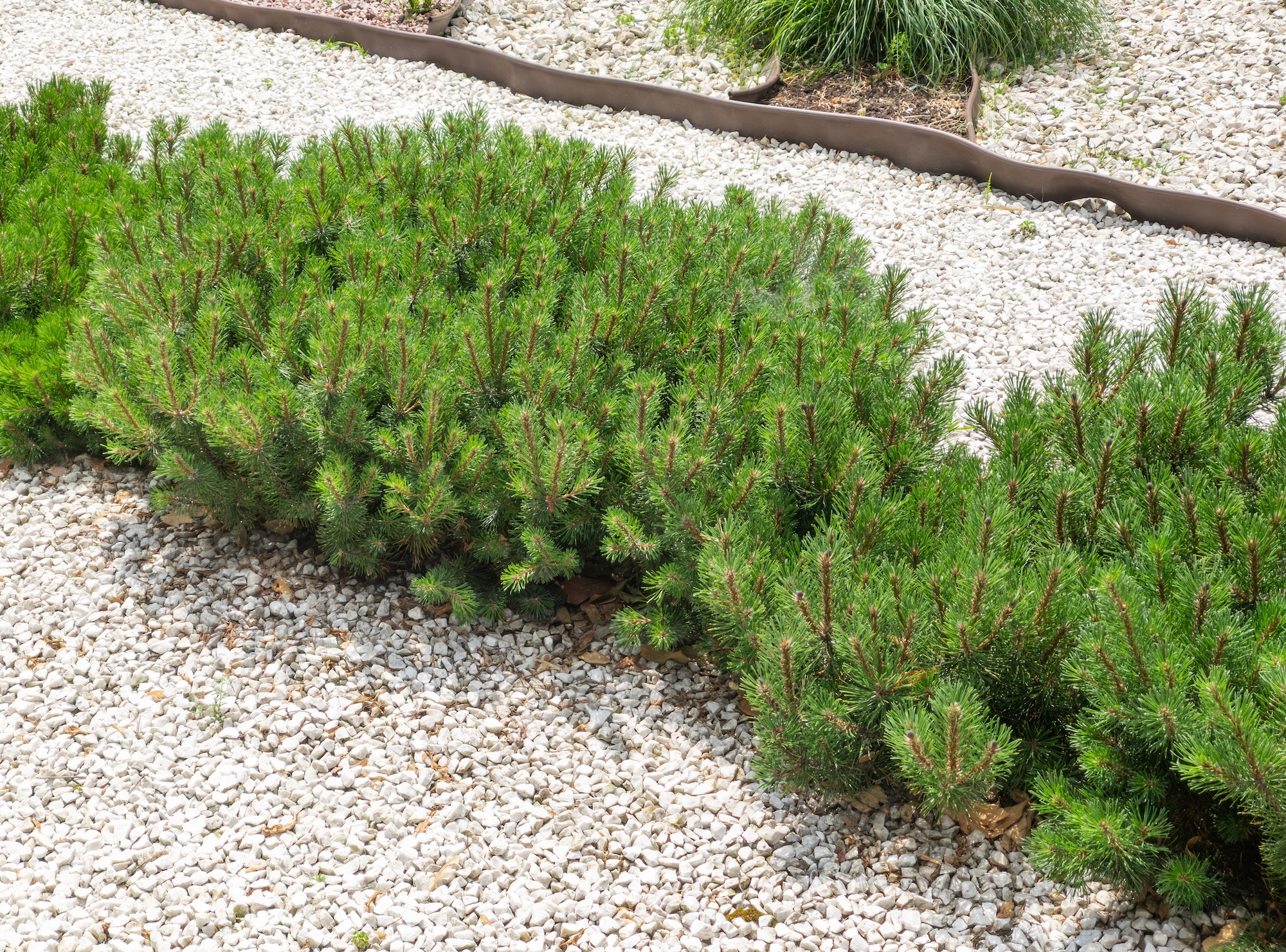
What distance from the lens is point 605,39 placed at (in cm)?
694

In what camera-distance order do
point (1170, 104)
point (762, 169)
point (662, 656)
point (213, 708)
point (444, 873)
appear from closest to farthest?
point (444, 873)
point (213, 708)
point (662, 656)
point (762, 169)
point (1170, 104)

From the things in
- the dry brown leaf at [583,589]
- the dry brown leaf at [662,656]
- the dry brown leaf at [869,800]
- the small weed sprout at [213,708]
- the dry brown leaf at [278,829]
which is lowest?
the dry brown leaf at [278,829]

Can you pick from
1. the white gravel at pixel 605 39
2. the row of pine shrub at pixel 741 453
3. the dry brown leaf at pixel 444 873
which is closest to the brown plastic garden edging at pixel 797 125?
the white gravel at pixel 605 39

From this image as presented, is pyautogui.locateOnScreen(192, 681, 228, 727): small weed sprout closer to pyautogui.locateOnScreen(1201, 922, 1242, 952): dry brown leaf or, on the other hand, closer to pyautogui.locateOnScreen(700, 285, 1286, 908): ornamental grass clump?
pyautogui.locateOnScreen(700, 285, 1286, 908): ornamental grass clump

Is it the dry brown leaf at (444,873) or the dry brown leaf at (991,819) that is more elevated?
the dry brown leaf at (991,819)

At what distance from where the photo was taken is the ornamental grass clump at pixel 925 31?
6195 millimetres

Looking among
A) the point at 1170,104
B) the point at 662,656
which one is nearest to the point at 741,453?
the point at 662,656

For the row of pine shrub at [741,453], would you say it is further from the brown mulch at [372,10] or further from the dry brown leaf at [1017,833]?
the brown mulch at [372,10]

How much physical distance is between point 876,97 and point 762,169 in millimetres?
1127

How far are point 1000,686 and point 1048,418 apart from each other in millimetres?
829

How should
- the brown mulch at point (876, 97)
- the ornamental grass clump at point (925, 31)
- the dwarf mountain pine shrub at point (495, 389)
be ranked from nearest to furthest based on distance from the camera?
1. the dwarf mountain pine shrub at point (495, 389)
2. the brown mulch at point (876, 97)
3. the ornamental grass clump at point (925, 31)

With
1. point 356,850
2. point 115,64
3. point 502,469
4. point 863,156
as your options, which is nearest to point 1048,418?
point 502,469

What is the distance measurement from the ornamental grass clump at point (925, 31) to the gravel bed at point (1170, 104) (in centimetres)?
23

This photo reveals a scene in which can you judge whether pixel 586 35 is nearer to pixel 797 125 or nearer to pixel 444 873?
pixel 797 125
